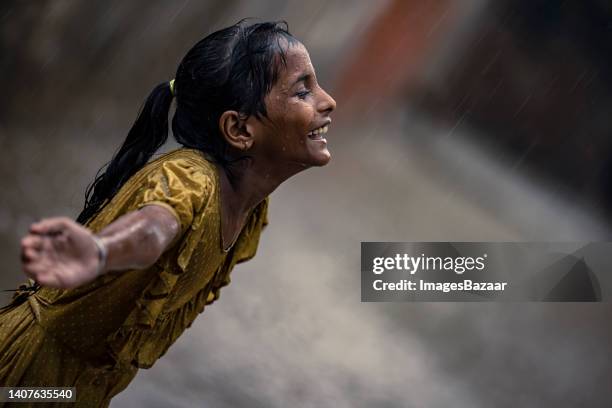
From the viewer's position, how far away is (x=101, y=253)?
136 centimetres

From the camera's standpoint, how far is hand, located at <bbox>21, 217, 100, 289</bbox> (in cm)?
129

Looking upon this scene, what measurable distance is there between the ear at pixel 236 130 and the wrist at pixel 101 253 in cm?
61

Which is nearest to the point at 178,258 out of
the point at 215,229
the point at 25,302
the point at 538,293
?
the point at 215,229

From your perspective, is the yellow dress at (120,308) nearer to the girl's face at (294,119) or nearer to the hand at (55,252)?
the girl's face at (294,119)

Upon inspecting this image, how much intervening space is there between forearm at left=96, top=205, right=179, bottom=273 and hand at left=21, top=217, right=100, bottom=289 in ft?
0.23

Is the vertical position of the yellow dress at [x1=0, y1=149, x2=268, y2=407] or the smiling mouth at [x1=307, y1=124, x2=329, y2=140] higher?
the smiling mouth at [x1=307, y1=124, x2=329, y2=140]

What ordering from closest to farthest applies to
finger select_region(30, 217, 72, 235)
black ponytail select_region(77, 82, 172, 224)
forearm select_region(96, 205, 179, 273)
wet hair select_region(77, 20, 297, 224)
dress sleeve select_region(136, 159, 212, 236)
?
finger select_region(30, 217, 72, 235)
forearm select_region(96, 205, 179, 273)
dress sleeve select_region(136, 159, 212, 236)
wet hair select_region(77, 20, 297, 224)
black ponytail select_region(77, 82, 172, 224)

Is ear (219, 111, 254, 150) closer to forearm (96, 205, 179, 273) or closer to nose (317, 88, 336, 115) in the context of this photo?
nose (317, 88, 336, 115)

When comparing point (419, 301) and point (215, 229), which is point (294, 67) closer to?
point (215, 229)

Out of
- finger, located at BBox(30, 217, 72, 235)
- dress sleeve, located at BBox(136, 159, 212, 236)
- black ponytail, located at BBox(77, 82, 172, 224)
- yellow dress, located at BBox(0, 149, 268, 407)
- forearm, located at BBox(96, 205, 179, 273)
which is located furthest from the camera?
black ponytail, located at BBox(77, 82, 172, 224)

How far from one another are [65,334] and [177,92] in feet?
1.93

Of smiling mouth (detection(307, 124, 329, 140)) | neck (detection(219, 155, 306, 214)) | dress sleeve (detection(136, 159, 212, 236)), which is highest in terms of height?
smiling mouth (detection(307, 124, 329, 140))

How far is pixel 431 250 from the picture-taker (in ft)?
11.5

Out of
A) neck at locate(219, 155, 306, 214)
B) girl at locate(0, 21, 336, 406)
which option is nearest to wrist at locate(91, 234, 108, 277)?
girl at locate(0, 21, 336, 406)
